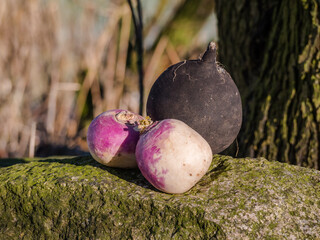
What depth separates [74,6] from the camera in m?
5.75

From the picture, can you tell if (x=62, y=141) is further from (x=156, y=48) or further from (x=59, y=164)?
(x=59, y=164)

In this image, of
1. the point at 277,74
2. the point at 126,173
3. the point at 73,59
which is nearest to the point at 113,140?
the point at 126,173

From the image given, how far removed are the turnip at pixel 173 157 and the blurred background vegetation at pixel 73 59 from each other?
3.38 meters

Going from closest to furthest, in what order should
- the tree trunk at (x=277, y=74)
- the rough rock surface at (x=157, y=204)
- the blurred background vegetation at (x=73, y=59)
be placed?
the rough rock surface at (x=157, y=204), the tree trunk at (x=277, y=74), the blurred background vegetation at (x=73, y=59)

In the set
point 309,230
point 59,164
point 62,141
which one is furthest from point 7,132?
point 309,230

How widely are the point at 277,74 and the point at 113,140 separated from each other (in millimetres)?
1686

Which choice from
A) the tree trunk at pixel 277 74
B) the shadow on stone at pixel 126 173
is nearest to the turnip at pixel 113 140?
the shadow on stone at pixel 126 173

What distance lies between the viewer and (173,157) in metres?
1.87

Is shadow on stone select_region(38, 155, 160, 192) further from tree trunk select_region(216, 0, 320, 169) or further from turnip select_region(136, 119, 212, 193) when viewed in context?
tree trunk select_region(216, 0, 320, 169)

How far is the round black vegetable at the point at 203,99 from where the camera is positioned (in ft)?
7.13

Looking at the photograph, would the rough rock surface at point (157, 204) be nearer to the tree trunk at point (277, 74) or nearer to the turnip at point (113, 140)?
the turnip at point (113, 140)

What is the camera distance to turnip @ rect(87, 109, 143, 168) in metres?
2.13

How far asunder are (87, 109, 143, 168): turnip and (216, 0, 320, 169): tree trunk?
143 centimetres

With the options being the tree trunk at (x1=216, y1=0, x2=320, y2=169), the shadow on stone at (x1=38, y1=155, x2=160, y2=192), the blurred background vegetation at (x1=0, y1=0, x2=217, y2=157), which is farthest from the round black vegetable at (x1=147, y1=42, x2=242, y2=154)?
the blurred background vegetation at (x1=0, y1=0, x2=217, y2=157)
